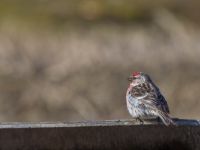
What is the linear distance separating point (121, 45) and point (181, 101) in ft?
5.85

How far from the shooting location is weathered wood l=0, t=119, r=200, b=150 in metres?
6.85

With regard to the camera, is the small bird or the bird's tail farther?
the small bird

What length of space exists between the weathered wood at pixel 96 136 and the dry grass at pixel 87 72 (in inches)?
195

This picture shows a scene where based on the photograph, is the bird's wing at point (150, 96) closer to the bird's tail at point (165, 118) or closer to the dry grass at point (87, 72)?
the bird's tail at point (165, 118)

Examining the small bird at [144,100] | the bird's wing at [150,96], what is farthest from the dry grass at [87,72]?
the bird's wing at [150,96]

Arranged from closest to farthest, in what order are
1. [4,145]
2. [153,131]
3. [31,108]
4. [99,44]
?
[4,145]
[153,131]
[31,108]
[99,44]

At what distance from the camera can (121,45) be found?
14.2 m

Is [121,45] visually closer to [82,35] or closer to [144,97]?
[82,35]

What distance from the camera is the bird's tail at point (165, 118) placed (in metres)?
7.49

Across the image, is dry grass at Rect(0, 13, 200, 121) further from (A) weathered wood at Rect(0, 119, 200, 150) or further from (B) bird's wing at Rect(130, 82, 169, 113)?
(A) weathered wood at Rect(0, 119, 200, 150)

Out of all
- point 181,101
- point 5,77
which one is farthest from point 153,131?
point 5,77

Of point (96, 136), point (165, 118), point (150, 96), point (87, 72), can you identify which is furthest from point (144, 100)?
point (87, 72)

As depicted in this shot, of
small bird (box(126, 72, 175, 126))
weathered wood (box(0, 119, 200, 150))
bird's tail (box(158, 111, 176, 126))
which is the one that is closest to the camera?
weathered wood (box(0, 119, 200, 150))

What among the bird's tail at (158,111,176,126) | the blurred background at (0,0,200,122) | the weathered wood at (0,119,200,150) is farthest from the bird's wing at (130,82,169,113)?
the blurred background at (0,0,200,122)
